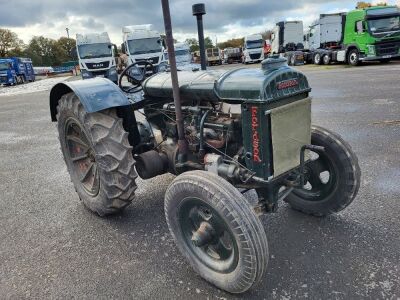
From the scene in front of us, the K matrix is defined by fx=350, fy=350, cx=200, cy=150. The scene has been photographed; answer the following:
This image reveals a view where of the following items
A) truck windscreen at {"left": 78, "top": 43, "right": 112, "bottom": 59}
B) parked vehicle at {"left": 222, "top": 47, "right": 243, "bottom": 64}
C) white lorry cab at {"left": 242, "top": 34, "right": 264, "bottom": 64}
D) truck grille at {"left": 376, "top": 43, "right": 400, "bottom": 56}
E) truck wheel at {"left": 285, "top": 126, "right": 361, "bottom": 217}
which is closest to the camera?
truck wheel at {"left": 285, "top": 126, "right": 361, "bottom": 217}

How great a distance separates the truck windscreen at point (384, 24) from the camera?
1688 cm

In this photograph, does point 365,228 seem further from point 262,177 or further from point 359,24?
point 359,24

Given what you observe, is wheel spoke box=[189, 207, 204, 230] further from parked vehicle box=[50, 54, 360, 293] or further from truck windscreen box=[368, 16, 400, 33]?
truck windscreen box=[368, 16, 400, 33]

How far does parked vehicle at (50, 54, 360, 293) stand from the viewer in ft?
7.44

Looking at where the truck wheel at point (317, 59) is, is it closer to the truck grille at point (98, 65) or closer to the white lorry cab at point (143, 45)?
the white lorry cab at point (143, 45)

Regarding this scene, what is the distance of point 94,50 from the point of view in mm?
19297

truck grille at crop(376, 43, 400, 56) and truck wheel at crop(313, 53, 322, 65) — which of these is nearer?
truck grille at crop(376, 43, 400, 56)

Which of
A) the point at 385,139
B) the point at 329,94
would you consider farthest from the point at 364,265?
the point at 329,94

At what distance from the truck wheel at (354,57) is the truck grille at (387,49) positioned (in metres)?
1.24

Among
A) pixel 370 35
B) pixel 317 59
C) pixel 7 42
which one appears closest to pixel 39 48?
pixel 7 42

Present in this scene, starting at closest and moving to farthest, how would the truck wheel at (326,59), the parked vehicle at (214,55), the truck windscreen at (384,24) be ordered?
the truck windscreen at (384,24), the truck wheel at (326,59), the parked vehicle at (214,55)

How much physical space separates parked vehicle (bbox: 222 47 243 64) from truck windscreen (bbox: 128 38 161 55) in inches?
874

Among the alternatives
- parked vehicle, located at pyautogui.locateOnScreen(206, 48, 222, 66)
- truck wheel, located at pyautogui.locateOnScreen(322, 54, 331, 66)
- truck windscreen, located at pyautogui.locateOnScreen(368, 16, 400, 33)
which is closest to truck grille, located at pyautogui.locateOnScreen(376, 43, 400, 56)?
truck windscreen, located at pyautogui.locateOnScreen(368, 16, 400, 33)

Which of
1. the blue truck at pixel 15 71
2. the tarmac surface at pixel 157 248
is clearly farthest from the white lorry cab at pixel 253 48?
the tarmac surface at pixel 157 248
